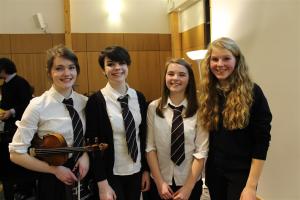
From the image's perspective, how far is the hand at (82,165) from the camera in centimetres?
185

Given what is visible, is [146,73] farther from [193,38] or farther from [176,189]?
[176,189]

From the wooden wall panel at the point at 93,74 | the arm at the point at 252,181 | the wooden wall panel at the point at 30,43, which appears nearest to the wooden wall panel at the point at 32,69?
the wooden wall panel at the point at 30,43

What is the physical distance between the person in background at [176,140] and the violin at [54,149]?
1.38ft

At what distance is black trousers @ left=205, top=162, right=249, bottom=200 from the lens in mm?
1888

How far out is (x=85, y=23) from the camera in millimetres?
6680

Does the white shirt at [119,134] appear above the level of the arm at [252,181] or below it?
above

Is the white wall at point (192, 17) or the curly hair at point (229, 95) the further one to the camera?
the white wall at point (192, 17)

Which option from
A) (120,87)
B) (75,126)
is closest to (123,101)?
(120,87)

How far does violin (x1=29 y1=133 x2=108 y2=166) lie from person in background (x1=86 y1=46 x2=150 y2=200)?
6.1 inches

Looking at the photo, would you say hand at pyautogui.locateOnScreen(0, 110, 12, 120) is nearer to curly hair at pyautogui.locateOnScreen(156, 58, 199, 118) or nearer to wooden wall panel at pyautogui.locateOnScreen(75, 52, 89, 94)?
curly hair at pyautogui.locateOnScreen(156, 58, 199, 118)

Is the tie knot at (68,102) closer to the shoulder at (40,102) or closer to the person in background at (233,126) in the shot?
the shoulder at (40,102)

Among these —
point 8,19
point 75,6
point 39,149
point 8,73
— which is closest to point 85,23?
point 75,6

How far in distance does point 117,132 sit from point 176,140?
14.7 inches

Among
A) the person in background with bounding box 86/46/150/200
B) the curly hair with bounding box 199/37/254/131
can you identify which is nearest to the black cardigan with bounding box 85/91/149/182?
the person in background with bounding box 86/46/150/200
